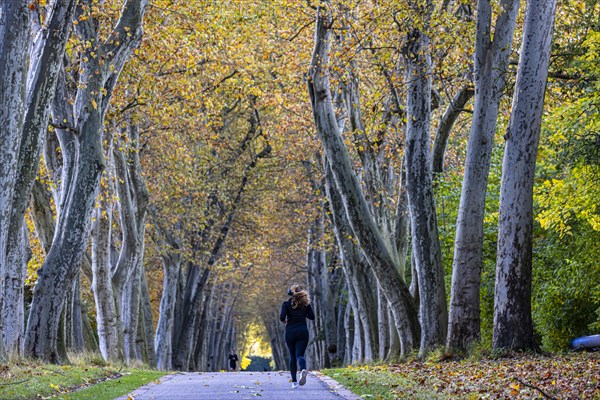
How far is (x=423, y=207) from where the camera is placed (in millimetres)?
18250

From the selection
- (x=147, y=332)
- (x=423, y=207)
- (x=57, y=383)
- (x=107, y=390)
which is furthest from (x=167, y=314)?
(x=57, y=383)

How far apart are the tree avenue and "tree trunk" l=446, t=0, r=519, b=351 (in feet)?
0.10

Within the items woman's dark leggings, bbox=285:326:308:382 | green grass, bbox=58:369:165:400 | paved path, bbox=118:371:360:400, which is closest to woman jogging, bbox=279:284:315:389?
woman's dark leggings, bbox=285:326:308:382

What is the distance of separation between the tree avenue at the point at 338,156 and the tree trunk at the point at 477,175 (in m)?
0.03

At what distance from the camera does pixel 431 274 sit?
18.0m

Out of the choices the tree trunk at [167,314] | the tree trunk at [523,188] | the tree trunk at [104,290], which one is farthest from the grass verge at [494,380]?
the tree trunk at [167,314]

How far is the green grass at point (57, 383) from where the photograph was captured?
34.8 ft

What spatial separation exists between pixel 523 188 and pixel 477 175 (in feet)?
6.74

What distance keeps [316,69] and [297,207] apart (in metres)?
17.1

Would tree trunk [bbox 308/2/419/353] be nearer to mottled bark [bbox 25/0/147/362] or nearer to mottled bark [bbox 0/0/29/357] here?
mottled bark [bbox 25/0/147/362]

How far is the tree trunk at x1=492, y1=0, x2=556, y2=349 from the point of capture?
14367mm

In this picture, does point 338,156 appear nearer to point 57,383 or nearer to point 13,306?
point 13,306

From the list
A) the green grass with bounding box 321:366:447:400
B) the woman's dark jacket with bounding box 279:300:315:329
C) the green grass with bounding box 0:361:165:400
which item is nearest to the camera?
the green grass with bounding box 0:361:165:400

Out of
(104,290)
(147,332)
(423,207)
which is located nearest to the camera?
(423,207)
